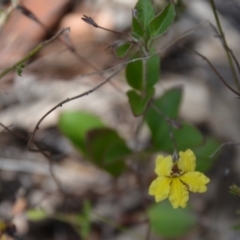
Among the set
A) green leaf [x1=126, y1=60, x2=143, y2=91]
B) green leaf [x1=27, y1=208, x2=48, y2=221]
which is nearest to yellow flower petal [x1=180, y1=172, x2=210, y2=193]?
green leaf [x1=126, y1=60, x2=143, y2=91]

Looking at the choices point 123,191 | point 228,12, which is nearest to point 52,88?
point 123,191

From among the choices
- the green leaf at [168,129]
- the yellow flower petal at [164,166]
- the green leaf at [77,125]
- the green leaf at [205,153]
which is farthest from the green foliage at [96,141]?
the yellow flower petal at [164,166]

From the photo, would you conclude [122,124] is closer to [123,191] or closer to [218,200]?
[123,191]

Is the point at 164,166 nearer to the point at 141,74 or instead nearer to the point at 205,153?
the point at 141,74

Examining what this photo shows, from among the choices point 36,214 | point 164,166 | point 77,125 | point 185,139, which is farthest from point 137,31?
point 36,214

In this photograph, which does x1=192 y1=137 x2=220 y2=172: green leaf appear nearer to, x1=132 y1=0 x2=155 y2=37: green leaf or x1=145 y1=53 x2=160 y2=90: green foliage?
x1=145 y1=53 x2=160 y2=90: green foliage

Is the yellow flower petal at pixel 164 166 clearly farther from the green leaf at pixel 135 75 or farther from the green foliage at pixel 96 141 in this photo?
the green foliage at pixel 96 141
